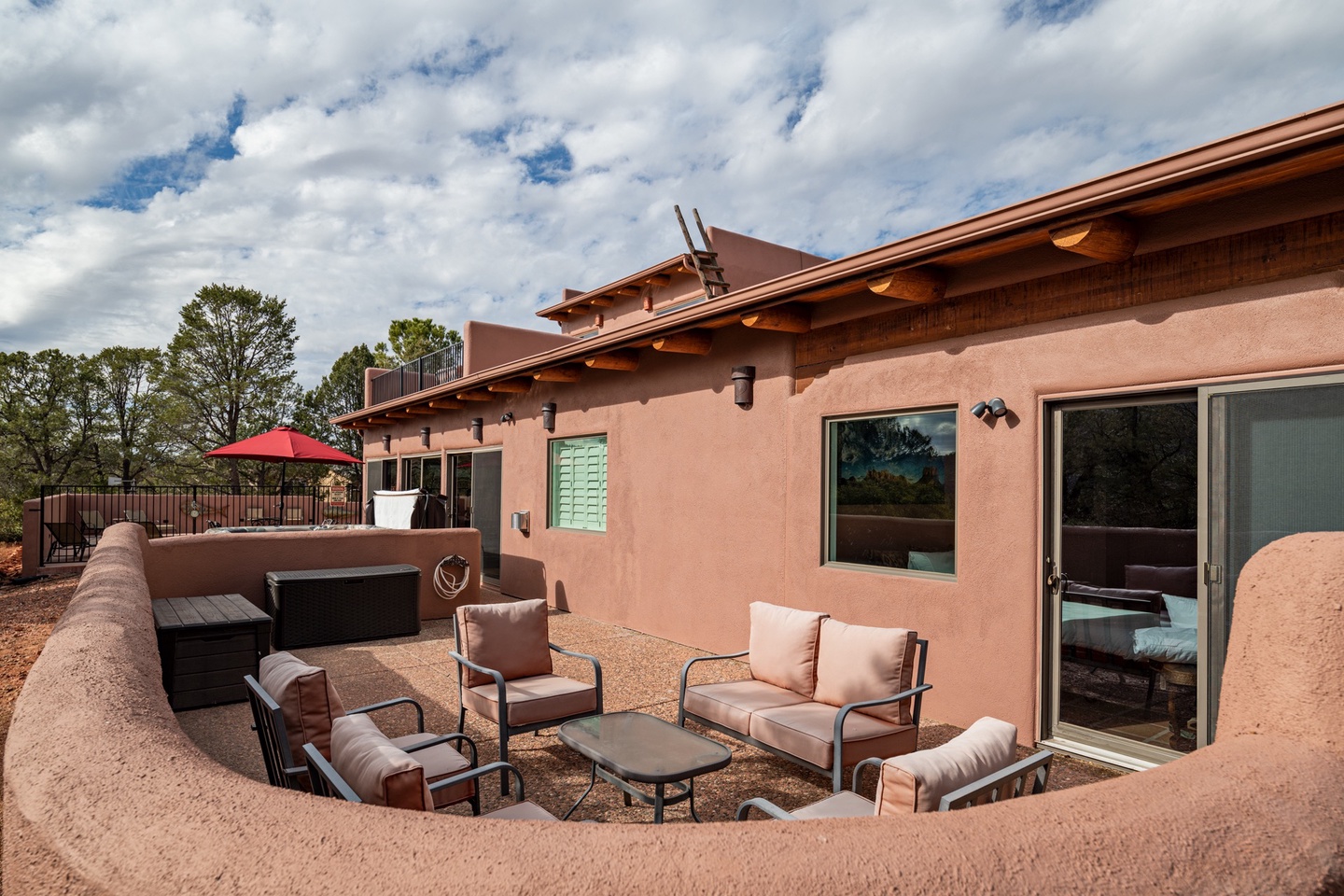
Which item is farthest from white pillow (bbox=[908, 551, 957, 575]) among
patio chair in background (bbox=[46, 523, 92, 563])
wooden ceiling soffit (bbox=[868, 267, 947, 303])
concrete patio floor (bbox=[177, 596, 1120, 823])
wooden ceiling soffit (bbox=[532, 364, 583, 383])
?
patio chair in background (bbox=[46, 523, 92, 563])

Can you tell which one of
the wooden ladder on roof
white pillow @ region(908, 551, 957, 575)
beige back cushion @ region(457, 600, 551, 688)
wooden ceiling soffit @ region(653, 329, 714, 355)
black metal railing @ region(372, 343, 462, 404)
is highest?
the wooden ladder on roof

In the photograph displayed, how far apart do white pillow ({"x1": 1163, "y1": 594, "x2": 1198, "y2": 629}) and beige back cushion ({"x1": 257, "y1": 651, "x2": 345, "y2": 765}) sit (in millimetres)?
4576

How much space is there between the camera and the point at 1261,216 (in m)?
3.99

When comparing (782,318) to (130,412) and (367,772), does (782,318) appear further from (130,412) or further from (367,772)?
(130,412)

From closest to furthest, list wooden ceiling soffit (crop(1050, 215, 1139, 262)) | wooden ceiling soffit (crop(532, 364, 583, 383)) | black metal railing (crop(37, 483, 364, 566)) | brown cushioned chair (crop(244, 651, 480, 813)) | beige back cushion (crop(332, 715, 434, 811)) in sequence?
beige back cushion (crop(332, 715, 434, 811)) < brown cushioned chair (crop(244, 651, 480, 813)) < wooden ceiling soffit (crop(1050, 215, 1139, 262)) < wooden ceiling soffit (crop(532, 364, 583, 383)) < black metal railing (crop(37, 483, 364, 566))

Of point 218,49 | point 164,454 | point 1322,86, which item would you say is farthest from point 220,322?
point 1322,86

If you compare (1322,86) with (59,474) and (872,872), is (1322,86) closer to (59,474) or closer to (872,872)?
(872,872)

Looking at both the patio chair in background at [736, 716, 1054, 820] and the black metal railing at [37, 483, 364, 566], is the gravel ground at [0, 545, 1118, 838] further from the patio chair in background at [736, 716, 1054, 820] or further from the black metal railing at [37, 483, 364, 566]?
the black metal railing at [37, 483, 364, 566]

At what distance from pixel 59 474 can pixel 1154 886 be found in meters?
39.8

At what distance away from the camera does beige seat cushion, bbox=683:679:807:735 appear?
443 centimetres

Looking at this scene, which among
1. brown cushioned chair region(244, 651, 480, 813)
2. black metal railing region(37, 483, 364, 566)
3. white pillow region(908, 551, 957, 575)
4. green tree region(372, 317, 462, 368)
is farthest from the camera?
green tree region(372, 317, 462, 368)

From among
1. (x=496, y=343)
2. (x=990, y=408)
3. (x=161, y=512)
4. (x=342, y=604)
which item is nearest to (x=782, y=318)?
(x=990, y=408)

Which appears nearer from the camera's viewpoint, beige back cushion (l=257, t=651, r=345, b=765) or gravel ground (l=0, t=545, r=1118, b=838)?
beige back cushion (l=257, t=651, r=345, b=765)

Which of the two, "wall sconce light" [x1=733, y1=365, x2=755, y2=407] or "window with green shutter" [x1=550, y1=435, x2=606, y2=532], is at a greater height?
"wall sconce light" [x1=733, y1=365, x2=755, y2=407]
